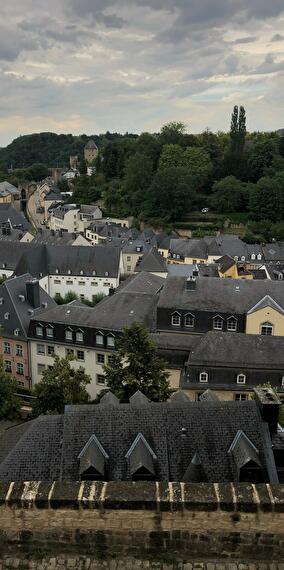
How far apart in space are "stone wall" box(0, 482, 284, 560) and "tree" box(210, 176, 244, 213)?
102 m

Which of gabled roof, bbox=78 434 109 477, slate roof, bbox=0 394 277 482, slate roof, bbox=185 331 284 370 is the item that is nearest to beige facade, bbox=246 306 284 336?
slate roof, bbox=185 331 284 370

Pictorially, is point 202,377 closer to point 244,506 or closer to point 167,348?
point 167,348

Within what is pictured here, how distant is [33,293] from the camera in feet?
128

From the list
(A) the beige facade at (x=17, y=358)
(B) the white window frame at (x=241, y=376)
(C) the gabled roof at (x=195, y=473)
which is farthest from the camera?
(A) the beige facade at (x=17, y=358)

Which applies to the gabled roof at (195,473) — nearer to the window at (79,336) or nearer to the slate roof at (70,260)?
the window at (79,336)

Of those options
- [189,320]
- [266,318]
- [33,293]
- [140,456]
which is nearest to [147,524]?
[140,456]

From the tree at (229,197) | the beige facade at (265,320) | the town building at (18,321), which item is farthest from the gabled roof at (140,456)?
the tree at (229,197)

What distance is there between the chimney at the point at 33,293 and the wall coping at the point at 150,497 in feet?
110

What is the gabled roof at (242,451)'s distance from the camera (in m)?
14.1

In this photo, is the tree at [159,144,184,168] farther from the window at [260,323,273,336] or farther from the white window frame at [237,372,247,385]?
the white window frame at [237,372,247,385]

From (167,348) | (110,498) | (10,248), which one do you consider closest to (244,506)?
(110,498)

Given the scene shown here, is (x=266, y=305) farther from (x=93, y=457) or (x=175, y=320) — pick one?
(x=93, y=457)

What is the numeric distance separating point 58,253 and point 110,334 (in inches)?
1294

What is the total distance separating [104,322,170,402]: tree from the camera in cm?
2336
